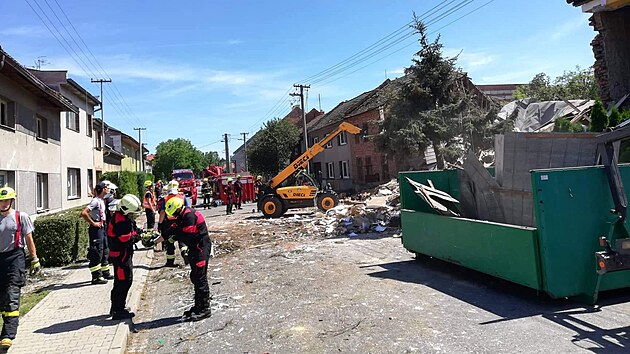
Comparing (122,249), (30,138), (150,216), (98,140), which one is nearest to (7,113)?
(30,138)

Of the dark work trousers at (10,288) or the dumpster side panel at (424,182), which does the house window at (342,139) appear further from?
the dark work trousers at (10,288)

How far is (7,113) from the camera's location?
11.2 metres

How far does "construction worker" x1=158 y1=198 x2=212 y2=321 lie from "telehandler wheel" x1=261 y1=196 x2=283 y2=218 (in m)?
11.6

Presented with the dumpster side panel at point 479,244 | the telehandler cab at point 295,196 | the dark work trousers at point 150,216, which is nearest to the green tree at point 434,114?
the telehandler cab at point 295,196

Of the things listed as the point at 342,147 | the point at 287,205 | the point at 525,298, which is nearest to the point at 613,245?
the point at 525,298

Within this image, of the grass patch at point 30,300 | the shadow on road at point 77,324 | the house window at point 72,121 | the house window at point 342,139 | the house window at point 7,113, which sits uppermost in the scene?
the house window at point 342,139

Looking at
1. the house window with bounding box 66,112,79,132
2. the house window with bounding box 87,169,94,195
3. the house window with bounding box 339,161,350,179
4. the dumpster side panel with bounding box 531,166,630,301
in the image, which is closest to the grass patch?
the dumpster side panel with bounding box 531,166,630,301

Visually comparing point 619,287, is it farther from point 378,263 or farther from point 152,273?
point 152,273

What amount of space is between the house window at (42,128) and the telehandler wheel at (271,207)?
25.4ft

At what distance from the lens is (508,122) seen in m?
15.9

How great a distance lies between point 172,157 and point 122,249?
71.8 metres

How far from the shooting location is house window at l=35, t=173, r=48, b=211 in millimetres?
13063

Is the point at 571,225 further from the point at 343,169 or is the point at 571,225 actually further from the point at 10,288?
the point at 343,169

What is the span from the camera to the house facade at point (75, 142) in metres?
16.5
